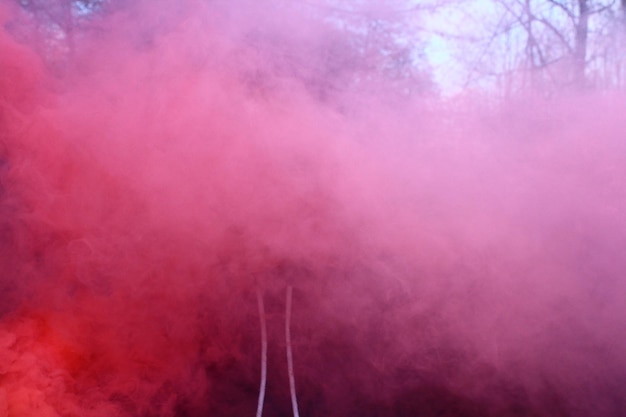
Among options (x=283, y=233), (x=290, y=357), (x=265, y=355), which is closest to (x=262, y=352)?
(x=265, y=355)

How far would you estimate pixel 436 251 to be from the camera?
9.32 feet

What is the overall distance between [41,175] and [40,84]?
0.41 meters

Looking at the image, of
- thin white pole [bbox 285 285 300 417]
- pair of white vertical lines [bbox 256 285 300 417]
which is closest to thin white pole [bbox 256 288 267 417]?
pair of white vertical lines [bbox 256 285 300 417]

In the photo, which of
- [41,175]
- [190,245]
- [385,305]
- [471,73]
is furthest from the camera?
[471,73]

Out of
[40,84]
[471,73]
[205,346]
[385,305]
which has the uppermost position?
[471,73]

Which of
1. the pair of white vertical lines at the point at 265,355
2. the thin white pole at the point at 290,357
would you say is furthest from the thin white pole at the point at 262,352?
the thin white pole at the point at 290,357

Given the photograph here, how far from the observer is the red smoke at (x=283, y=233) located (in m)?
2.60

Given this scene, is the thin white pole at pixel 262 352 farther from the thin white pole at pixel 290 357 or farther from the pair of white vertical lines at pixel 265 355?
the thin white pole at pixel 290 357

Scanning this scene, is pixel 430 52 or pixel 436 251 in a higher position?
pixel 430 52

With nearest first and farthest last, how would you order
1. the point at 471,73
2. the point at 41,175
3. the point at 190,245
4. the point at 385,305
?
1. the point at 41,175
2. the point at 190,245
3. the point at 385,305
4. the point at 471,73

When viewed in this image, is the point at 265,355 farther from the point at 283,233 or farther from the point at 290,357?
the point at 283,233

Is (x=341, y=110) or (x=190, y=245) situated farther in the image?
(x=341, y=110)

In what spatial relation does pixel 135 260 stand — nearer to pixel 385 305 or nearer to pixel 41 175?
pixel 41 175

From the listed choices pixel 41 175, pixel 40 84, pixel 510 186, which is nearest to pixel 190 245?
pixel 41 175
